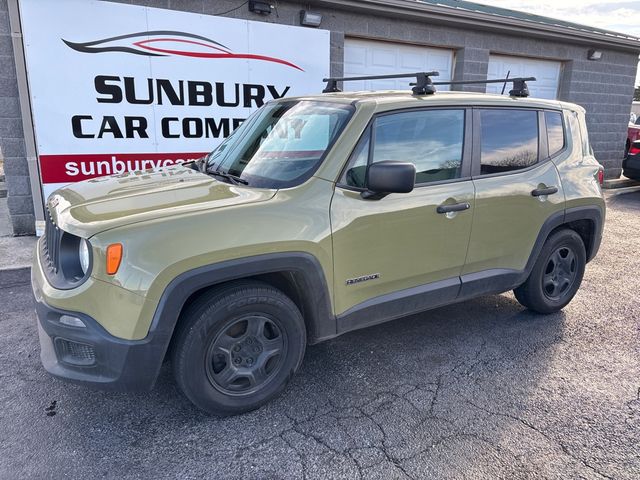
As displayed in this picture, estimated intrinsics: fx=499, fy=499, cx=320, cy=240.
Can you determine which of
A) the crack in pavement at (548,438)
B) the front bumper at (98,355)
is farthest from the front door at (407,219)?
the front bumper at (98,355)

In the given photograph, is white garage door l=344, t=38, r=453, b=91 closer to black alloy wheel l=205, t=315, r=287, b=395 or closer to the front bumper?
black alloy wheel l=205, t=315, r=287, b=395

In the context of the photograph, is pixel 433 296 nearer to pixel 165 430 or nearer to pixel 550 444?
pixel 550 444

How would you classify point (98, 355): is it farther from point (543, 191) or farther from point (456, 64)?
point (456, 64)

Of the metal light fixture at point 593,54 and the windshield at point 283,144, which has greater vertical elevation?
the metal light fixture at point 593,54

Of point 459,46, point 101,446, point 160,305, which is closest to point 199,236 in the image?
point 160,305

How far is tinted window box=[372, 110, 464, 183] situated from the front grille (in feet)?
6.50

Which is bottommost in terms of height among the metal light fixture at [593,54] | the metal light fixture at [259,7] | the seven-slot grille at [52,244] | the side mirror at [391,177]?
the seven-slot grille at [52,244]

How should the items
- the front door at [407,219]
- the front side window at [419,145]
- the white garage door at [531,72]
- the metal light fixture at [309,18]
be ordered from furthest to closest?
the white garage door at [531,72], the metal light fixture at [309,18], the front side window at [419,145], the front door at [407,219]

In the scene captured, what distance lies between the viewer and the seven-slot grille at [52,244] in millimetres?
2811

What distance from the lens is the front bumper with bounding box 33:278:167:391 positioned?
248cm

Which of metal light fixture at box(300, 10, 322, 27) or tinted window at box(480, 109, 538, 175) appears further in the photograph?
metal light fixture at box(300, 10, 322, 27)

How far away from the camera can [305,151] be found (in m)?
3.22

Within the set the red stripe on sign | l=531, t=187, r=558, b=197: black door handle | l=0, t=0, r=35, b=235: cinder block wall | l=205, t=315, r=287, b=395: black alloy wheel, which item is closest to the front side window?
l=531, t=187, r=558, b=197: black door handle

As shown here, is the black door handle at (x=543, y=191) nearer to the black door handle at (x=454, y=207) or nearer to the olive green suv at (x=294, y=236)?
the olive green suv at (x=294, y=236)
